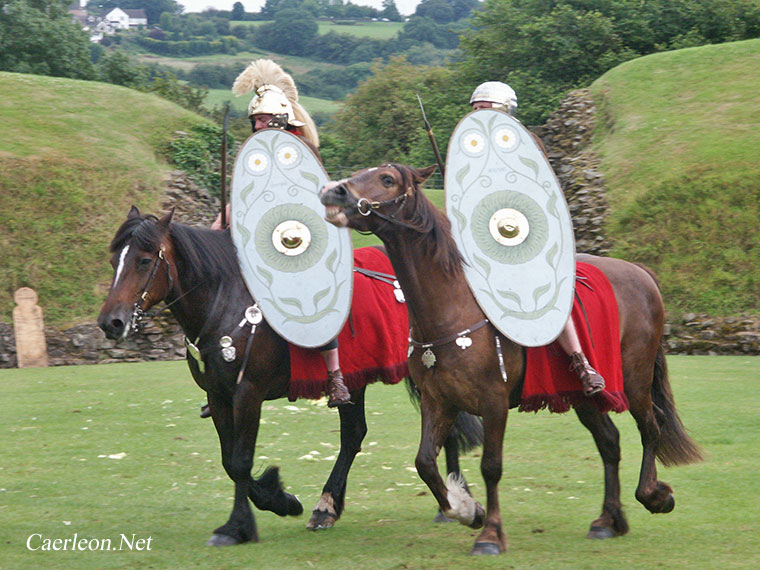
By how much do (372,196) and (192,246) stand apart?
5.18 ft

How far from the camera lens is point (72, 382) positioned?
51.2 feet

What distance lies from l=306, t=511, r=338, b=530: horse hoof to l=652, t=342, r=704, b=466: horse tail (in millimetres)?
2435

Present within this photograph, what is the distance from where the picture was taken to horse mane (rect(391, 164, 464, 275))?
18.9ft

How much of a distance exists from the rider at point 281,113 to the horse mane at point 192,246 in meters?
0.62

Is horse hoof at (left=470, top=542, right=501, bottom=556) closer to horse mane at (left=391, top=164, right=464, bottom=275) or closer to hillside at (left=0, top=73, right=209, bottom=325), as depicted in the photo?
horse mane at (left=391, top=164, right=464, bottom=275)

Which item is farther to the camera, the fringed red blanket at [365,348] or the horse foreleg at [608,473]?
the fringed red blanket at [365,348]

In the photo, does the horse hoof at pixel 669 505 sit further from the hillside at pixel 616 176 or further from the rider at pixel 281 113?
the hillside at pixel 616 176

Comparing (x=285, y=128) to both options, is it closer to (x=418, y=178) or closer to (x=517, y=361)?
(x=418, y=178)

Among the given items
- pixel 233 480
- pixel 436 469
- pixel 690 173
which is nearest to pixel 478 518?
pixel 436 469

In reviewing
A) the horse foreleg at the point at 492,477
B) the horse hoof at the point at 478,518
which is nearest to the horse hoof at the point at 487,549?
the horse foreleg at the point at 492,477

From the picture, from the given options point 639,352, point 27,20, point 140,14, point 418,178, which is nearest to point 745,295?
point 639,352

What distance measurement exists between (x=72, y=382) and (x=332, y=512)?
9953mm

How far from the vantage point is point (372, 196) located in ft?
18.4

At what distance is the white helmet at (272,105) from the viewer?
7195 mm
